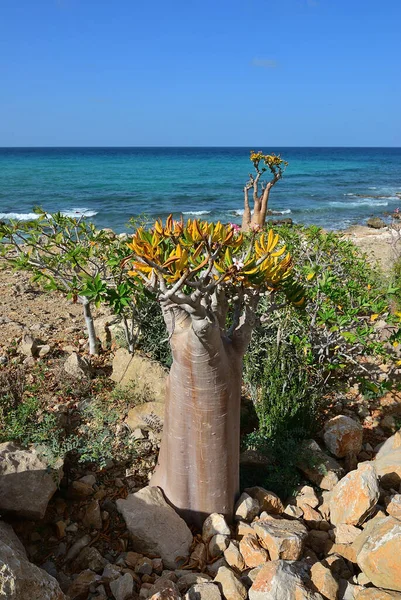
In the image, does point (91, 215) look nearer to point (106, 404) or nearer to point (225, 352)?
point (106, 404)

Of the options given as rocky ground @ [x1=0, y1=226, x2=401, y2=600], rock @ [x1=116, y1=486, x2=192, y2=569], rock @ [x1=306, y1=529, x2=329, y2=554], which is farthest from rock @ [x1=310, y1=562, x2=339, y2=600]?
rock @ [x1=116, y1=486, x2=192, y2=569]

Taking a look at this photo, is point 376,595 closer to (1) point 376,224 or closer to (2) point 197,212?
(1) point 376,224

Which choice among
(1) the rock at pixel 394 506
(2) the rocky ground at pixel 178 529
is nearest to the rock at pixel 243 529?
(2) the rocky ground at pixel 178 529

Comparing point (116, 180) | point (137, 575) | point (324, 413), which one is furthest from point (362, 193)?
point (137, 575)

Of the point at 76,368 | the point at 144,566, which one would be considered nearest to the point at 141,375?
the point at 76,368

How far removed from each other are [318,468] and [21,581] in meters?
2.11

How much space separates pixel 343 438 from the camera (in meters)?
3.67

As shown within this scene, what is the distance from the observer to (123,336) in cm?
474

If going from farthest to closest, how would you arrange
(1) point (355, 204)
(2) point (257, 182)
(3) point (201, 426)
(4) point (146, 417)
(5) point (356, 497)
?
(1) point (355, 204)
(2) point (257, 182)
(4) point (146, 417)
(5) point (356, 497)
(3) point (201, 426)

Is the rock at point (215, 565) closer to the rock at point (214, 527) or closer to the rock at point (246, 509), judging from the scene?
the rock at point (214, 527)

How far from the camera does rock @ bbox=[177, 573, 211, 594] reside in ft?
7.70

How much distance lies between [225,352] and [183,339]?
0.96 ft

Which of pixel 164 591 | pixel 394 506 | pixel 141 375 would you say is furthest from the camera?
pixel 141 375

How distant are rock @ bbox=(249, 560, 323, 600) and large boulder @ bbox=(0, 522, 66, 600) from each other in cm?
88
